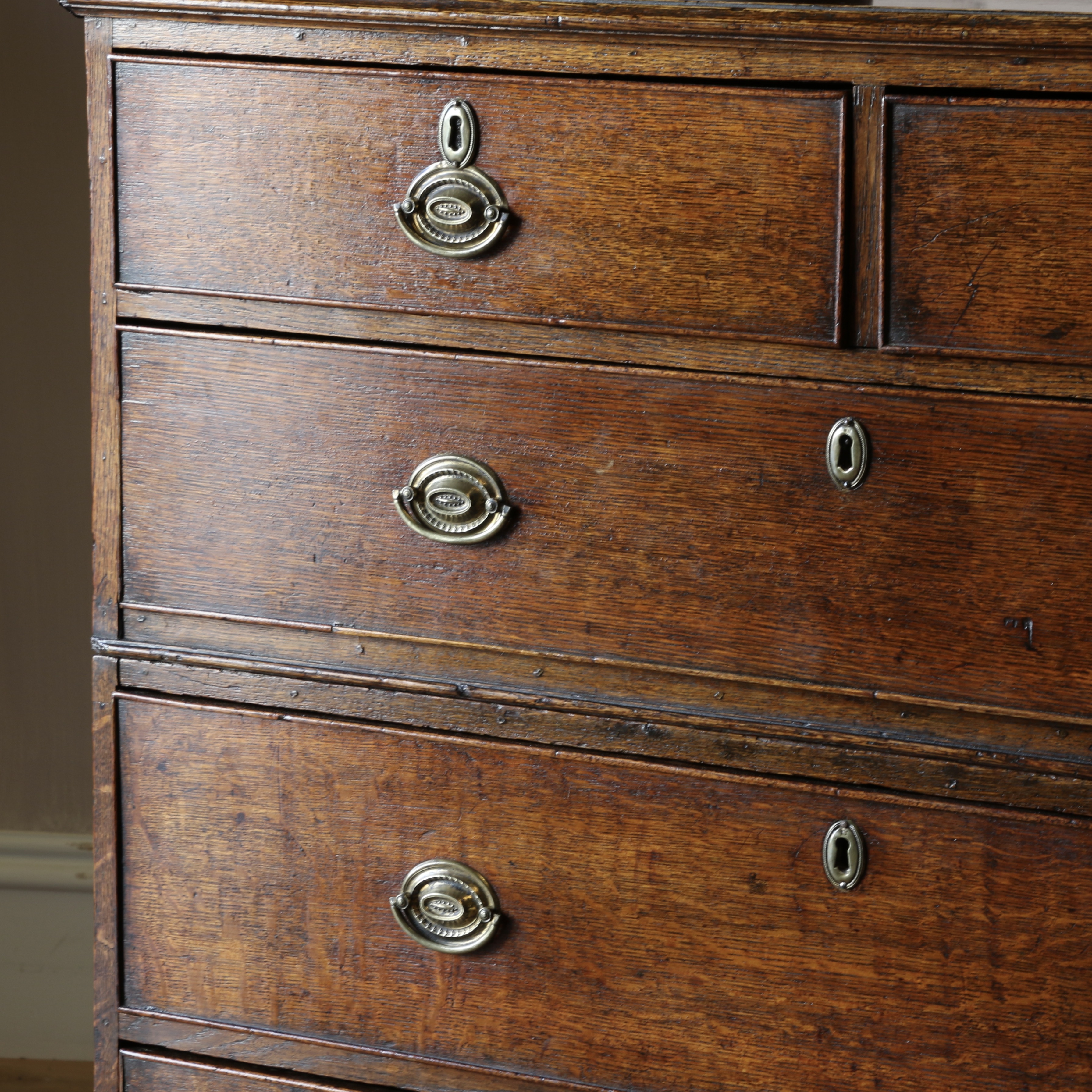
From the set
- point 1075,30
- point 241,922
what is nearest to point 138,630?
point 241,922

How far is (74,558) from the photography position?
1.61 meters

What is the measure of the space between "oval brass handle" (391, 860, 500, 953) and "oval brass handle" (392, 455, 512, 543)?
24 centimetres

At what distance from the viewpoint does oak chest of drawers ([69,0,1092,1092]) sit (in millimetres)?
784

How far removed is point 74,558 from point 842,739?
1.13 meters

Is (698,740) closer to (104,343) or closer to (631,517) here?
(631,517)

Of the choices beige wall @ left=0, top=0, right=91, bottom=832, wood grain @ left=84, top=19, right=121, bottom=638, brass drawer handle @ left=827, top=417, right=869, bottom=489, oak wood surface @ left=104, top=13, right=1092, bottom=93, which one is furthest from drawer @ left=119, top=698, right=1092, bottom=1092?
beige wall @ left=0, top=0, right=91, bottom=832

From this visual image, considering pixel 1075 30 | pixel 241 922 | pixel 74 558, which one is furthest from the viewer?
pixel 74 558

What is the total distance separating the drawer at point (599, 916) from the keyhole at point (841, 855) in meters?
0.01

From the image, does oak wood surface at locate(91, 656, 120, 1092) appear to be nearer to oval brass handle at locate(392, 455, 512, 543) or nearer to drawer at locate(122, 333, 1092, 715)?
drawer at locate(122, 333, 1092, 715)

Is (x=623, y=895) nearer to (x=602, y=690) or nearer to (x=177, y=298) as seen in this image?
(x=602, y=690)

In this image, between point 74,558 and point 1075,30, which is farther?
point 74,558

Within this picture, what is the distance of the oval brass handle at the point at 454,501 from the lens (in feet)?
2.81

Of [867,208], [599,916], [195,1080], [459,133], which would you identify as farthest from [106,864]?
[867,208]

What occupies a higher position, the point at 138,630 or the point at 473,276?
the point at 473,276
